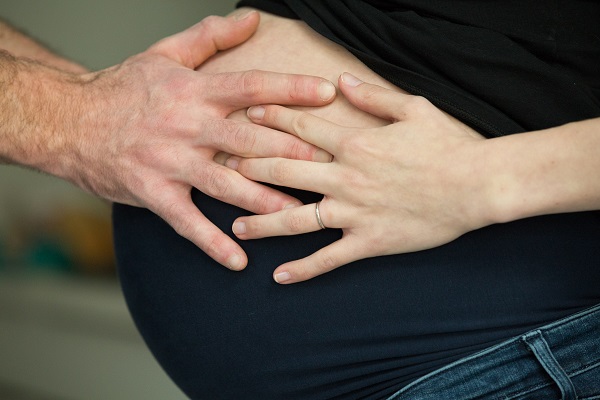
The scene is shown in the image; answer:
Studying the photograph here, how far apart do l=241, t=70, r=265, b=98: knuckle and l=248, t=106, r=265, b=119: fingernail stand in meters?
0.03

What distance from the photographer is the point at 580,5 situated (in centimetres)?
82

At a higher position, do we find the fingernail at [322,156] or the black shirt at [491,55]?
the black shirt at [491,55]

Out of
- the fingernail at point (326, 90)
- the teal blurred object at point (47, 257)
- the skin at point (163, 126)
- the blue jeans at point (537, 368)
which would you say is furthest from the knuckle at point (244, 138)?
the teal blurred object at point (47, 257)

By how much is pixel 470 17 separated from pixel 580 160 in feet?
0.86

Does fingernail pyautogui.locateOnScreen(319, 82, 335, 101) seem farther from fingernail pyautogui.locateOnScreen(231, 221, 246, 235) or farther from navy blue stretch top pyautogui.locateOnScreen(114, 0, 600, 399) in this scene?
fingernail pyautogui.locateOnScreen(231, 221, 246, 235)

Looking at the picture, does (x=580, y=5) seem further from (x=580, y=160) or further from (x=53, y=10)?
(x=53, y=10)

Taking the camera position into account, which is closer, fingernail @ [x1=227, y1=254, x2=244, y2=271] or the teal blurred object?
fingernail @ [x1=227, y1=254, x2=244, y2=271]

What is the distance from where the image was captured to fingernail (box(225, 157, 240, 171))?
875 millimetres

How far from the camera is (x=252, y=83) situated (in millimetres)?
841

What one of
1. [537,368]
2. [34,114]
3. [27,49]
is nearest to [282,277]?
[537,368]

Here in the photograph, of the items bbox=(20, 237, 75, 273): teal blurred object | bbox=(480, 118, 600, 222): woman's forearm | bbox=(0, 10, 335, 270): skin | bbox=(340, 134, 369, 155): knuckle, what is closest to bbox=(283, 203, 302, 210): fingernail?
bbox=(0, 10, 335, 270): skin

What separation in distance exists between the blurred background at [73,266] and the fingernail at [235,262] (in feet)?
5.51

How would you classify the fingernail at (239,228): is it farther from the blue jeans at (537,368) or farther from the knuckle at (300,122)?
the blue jeans at (537,368)

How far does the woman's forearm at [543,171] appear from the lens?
0.68m
